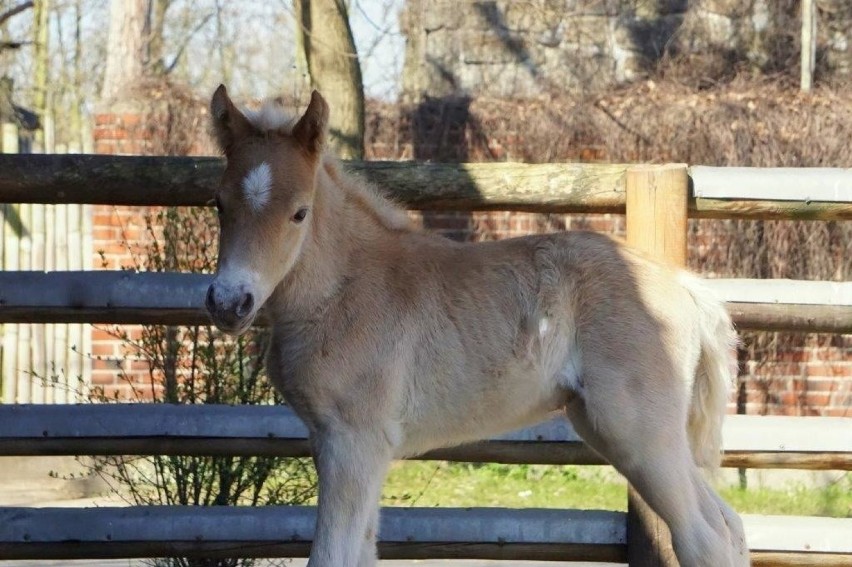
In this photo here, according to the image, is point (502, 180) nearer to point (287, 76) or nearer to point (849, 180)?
point (849, 180)

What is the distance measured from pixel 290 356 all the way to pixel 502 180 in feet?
4.04

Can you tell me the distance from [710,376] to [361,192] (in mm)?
1427

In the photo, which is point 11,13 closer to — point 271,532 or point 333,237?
point 271,532

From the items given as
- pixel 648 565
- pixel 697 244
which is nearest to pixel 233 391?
pixel 648 565

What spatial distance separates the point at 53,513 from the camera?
468 cm

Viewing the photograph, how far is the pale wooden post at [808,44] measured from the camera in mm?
10453

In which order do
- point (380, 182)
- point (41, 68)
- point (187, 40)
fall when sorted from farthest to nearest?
point (187, 40), point (41, 68), point (380, 182)

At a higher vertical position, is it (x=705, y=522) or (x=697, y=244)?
(x=697, y=244)

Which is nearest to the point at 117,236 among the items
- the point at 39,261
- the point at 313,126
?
the point at 39,261

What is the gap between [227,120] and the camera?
4012mm

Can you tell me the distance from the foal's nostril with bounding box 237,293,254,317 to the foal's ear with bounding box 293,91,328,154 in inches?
25.2

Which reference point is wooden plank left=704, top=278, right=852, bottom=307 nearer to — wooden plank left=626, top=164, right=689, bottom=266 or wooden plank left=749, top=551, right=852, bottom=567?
wooden plank left=626, top=164, right=689, bottom=266

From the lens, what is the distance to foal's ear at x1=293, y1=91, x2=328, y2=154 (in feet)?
12.9

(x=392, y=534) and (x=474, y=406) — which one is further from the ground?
(x=474, y=406)
